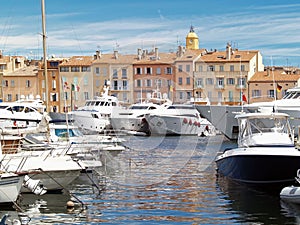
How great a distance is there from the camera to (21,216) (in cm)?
1686

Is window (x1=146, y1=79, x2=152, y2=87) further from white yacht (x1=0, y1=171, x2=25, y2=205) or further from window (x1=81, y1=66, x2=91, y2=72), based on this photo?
white yacht (x1=0, y1=171, x2=25, y2=205)

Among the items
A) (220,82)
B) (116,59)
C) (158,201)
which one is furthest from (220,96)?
(158,201)

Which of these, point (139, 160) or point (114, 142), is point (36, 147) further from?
point (139, 160)

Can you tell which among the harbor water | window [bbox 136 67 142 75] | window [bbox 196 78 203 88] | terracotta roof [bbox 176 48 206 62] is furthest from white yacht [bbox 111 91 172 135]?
the harbor water

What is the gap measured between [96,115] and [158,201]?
129 feet

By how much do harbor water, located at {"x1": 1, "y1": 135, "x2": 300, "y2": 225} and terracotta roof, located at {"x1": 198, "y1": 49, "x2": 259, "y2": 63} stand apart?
59092 mm

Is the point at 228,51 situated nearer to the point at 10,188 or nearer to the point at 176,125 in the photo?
the point at 176,125

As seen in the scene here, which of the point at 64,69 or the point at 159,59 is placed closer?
the point at 159,59

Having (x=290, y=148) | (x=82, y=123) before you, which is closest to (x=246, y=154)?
(x=290, y=148)

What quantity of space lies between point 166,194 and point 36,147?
4.79 meters

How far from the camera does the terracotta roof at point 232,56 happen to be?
84938 mm

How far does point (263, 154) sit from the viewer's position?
19625mm

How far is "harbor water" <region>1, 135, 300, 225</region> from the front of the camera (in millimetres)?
16641

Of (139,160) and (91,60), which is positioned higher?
(91,60)
